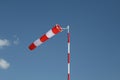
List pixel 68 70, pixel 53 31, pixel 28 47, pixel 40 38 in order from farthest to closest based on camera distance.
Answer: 1. pixel 28 47
2. pixel 40 38
3. pixel 53 31
4. pixel 68 70

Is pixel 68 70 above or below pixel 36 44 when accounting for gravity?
below

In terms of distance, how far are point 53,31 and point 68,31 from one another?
0.88 m

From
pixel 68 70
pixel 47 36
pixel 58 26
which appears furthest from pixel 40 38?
pixel 68 70

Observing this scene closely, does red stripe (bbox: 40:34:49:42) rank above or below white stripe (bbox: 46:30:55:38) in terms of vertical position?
above

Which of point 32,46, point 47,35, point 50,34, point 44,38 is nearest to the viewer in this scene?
point 50,34

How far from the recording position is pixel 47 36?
14430mm

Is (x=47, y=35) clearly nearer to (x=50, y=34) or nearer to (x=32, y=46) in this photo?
(x=50, y=34)

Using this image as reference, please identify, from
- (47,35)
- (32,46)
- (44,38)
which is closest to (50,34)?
(47,35)

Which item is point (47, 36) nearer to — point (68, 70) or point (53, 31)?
point (53, 31)

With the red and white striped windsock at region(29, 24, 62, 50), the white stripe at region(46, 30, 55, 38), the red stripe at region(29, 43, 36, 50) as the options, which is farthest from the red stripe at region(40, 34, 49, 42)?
the red stripe at region(29, 43, 36, 50)

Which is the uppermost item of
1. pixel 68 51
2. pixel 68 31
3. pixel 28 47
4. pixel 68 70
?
pixel 28 47

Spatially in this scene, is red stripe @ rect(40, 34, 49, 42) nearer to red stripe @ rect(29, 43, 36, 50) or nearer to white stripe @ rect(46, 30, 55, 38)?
white stripe @ rect(46, 30, 55, 38)

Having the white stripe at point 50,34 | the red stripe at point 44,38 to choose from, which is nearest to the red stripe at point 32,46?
the red stripe at point 44,38

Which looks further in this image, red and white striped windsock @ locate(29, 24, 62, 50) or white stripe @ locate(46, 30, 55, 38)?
white stripe @ locate(46, 30, 55, 38)
